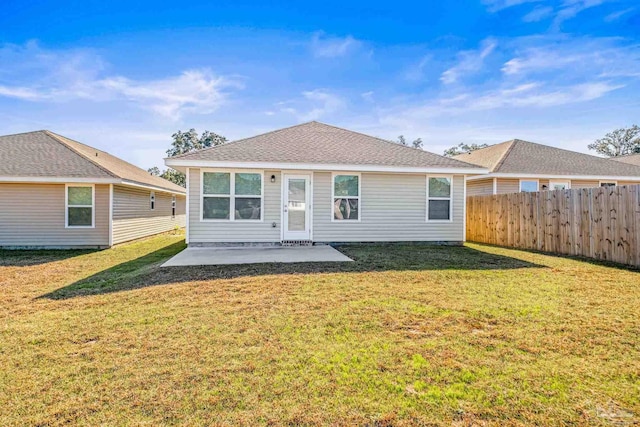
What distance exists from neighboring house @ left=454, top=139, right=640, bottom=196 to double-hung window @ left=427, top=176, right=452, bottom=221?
13.2 ft

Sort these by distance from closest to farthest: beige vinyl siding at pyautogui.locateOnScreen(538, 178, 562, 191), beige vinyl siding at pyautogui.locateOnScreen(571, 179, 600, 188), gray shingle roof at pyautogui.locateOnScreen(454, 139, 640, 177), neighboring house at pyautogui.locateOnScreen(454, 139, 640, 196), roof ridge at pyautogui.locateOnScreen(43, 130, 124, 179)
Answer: roof ridge at pyautogui.locateOnScreen(43, 130, 124, 179)
neighboring house at pyautogui.locateOnScreen(454, 139, 640, 196)
gray shingle roof at pyautogui.locateOnScreen(454, 139, 640, 177)
beige vinyl siding at pyautogui.locateOnScreen(538, 178, 562, 191)
beige vinyl siding at pyautogui.locateOnScreen(571, 179, 600, 188)

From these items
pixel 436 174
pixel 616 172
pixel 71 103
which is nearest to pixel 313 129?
pixel 436 174

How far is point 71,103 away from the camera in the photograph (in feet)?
51.6

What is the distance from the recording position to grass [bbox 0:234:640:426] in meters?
2.21

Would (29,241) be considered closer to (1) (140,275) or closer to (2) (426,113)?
(1) (140,275)

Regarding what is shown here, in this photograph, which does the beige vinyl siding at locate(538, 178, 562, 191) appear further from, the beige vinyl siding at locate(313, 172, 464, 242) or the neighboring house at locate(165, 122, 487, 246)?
the beige vinyl siding at locate(313, 172, 464, 242)

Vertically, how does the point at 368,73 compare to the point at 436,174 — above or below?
above

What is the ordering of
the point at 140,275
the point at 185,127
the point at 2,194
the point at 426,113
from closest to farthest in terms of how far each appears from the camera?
the point at 140,275 → the point at 2,194 → the point at 426,113 → the point at 185,127

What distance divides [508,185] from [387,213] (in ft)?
23.1

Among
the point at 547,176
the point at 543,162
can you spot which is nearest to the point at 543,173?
the point at 547,176

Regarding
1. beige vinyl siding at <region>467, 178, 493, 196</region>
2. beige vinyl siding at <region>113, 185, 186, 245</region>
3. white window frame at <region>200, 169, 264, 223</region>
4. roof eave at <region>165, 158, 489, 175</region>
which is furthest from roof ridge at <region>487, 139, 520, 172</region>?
beige vinyl siding at <region>113, 185, 186, 245</region>

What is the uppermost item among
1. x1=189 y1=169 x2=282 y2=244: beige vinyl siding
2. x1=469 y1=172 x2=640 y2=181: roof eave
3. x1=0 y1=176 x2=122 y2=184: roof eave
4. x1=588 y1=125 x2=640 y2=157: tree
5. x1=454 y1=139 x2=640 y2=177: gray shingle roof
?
x1=588 y1=125 x2=640 y2=157: tree

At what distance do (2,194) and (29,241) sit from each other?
1.72 m

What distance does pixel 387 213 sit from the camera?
10.7 m
